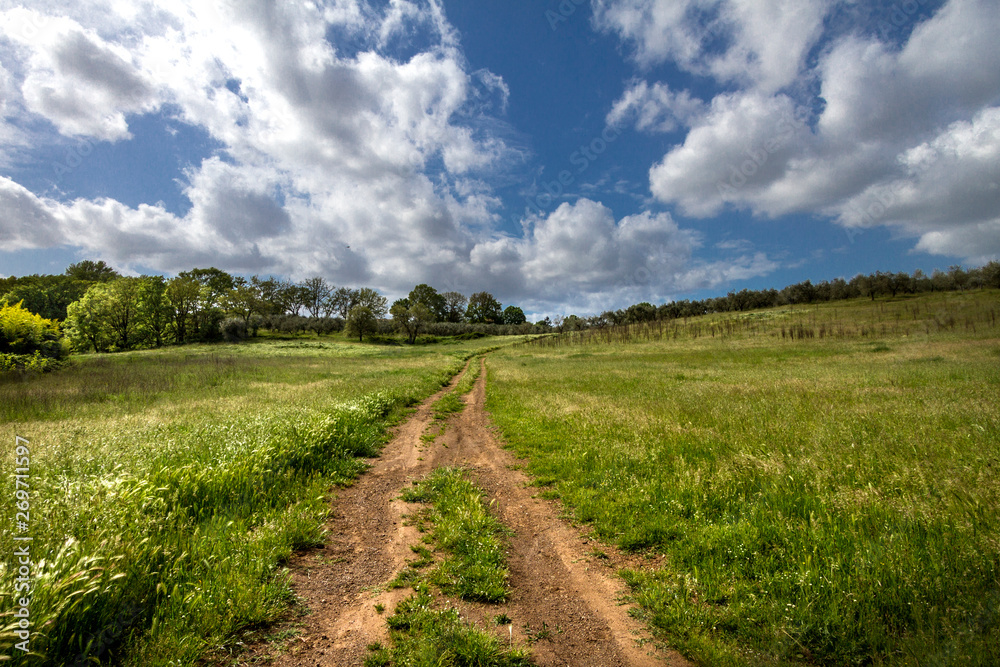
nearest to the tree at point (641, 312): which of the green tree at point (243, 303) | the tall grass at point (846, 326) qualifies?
the tall grass at point (846, 326)

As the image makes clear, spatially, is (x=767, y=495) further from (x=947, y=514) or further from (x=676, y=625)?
(x=676, y=625)

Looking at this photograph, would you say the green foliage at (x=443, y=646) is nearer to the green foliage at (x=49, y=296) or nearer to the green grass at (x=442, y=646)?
the green grass at (x=442, y=646)

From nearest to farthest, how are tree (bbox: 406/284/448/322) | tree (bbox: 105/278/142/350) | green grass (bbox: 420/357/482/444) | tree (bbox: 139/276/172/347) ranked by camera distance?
green grass (bbox: 420/357/482/444), tree (bbox: 105/278/142/350), tree (bbox: 139/276/172/347), tree (bbox: 406/284/448/322)

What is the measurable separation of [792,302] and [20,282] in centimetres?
22163

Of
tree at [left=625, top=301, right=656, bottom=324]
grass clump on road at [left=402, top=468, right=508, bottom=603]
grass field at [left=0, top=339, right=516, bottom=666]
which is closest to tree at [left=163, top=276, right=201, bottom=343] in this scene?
grass field at [left=0, top=339, right=516, bottom=666]

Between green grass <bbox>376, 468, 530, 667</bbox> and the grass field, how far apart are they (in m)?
1.47

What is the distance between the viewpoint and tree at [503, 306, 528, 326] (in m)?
164

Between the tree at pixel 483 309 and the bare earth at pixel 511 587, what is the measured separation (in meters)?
136

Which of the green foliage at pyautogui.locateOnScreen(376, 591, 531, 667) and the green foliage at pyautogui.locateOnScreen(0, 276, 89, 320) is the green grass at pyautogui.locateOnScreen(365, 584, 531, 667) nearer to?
the green foliage at pyautogui.locateOnScreen(376, 591, 531, 667)

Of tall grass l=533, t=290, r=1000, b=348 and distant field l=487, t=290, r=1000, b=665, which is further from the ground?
tall grass l=533, t=290, r=1000, b=348

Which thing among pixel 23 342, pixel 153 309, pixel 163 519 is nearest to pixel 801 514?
pixel 163 519

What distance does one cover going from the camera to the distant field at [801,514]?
10.6 ft

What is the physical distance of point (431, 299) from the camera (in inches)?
5103

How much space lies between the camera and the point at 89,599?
3.23 meters
